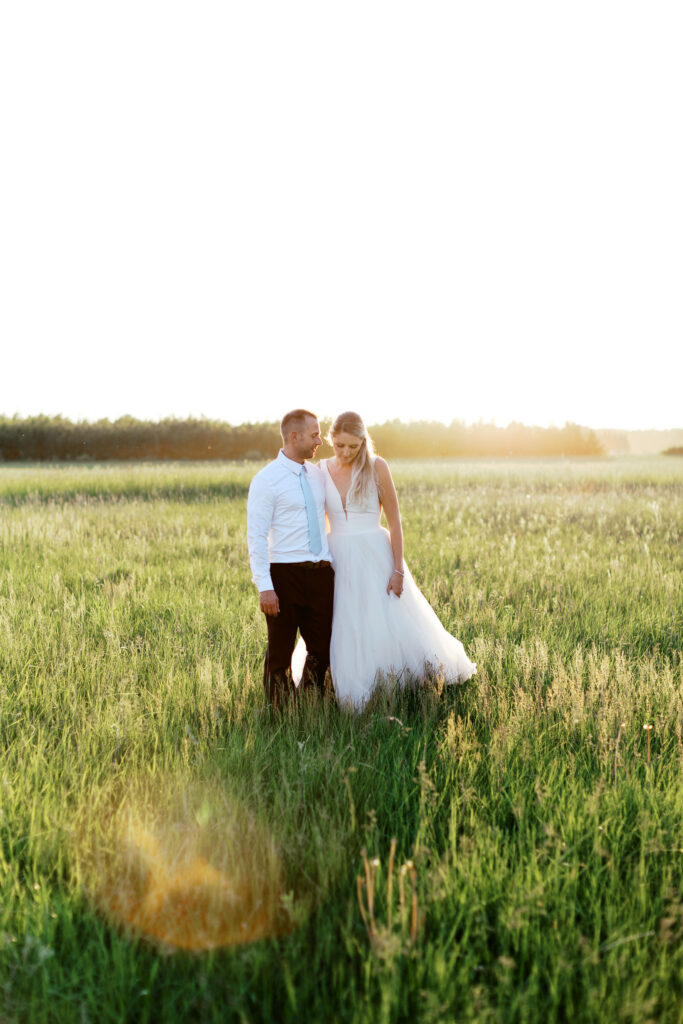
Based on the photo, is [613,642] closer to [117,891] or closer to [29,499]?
[117,891]

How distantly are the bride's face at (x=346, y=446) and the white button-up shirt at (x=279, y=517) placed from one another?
26 cm

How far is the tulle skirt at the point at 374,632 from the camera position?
4.68 meters

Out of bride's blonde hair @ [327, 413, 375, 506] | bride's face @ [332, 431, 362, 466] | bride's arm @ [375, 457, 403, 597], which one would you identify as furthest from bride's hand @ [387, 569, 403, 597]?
bride's face @ [332, 431, 362, 466]

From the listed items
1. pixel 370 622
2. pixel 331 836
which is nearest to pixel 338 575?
pixel 370 622

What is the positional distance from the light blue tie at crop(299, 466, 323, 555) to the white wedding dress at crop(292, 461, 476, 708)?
34cm

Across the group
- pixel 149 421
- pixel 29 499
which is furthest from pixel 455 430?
pixel 29 499

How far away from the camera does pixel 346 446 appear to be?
15.0 feet

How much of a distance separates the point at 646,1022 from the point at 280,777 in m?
1.88

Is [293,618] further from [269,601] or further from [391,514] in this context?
[391,514]

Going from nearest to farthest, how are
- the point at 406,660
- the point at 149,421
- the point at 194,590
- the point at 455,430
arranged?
Answer: the point at 406,660 → the point at 194,590 → the point at 149,421 → the point at 455,430

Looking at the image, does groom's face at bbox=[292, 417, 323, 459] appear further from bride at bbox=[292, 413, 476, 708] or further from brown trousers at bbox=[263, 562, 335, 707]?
brown trousers at bbox=[263, 562, 335, 707]

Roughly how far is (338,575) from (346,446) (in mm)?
937

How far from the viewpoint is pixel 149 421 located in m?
65.6

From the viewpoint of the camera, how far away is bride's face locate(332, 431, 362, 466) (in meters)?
4.54
